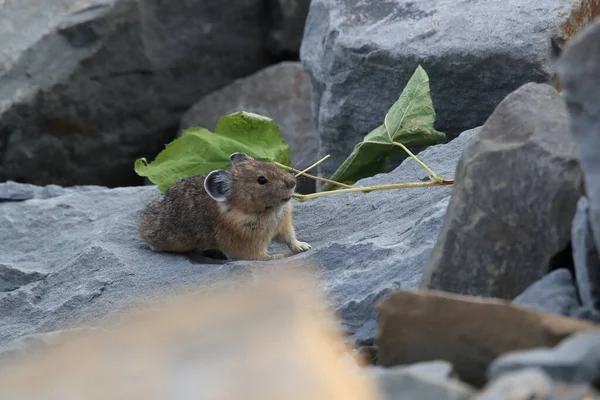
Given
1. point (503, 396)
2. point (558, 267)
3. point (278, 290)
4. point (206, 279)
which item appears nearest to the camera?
point (503, 396)

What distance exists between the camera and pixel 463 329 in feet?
11.4

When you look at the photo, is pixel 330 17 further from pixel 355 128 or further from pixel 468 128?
pixel 468 128

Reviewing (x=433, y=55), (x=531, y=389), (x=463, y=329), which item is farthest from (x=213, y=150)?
(x=531, y=389)

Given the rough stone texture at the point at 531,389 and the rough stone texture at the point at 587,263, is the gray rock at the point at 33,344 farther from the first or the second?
the rough stone texture at the point at 587,263

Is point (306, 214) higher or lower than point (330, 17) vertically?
lower

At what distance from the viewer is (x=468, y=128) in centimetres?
716

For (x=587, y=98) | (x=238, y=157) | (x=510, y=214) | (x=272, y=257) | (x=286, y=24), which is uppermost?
(x=286, y=24)

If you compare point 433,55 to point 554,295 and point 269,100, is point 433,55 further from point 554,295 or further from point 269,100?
point 269,100

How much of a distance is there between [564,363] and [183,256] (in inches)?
162

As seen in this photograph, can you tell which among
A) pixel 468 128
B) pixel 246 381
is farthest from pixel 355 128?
pixel 246 381

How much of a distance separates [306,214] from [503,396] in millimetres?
4243

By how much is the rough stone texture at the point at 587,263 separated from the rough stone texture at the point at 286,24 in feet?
25.4

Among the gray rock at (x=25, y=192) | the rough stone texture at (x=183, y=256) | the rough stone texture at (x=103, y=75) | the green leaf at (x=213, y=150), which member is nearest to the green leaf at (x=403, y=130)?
the rough stone texture at (x=183, y=256)

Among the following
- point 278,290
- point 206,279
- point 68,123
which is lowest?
point 206,279
